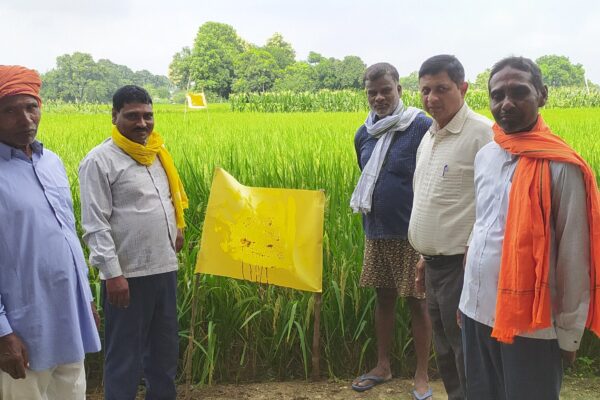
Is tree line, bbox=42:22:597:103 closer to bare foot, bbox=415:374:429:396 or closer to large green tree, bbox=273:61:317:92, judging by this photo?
large green tree, bbox=273:61:317:92

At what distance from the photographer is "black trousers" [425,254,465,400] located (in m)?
2.29

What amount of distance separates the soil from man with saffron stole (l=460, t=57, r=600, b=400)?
122 centimetres

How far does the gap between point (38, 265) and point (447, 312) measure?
4.80 ft

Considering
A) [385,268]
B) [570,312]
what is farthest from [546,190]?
[385,268]

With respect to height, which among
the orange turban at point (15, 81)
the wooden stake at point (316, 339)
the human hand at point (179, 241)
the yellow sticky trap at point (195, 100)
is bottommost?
the wooden stake at point (316, 339)

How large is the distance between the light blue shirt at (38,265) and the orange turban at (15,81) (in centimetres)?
17

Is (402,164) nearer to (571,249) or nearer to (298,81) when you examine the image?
(571,249)

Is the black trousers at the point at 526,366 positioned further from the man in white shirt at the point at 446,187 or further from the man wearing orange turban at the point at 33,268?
the man wearing orange turban at the point at 33,268

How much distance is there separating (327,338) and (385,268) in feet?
1.73

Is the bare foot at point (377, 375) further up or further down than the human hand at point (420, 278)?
further down

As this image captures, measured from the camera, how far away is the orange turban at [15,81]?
1.78 m

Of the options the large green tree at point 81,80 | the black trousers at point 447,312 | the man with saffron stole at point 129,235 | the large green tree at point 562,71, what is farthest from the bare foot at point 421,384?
the large green tree at point 562,71

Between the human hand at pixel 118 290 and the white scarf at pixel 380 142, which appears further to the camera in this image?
the white scarf at pixel 380 142

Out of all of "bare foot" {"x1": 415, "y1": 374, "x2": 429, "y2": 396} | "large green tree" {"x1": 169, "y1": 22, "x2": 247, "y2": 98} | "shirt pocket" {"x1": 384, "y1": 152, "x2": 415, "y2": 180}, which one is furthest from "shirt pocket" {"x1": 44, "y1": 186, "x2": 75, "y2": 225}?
"large green tree" {"x1": 169, "y1": 22, "x2": 247, "y2": 98}
